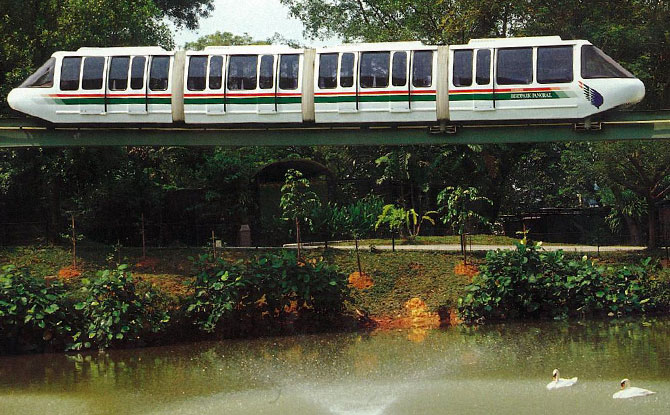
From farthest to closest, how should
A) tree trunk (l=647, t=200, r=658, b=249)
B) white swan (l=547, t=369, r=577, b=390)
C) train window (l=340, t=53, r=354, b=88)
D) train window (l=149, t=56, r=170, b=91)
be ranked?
tree trunk (l=647, t=200, r=658, b=249) < train window (l=149, t=56, r=170, b=91) < train window (l=340, t=53, r=354, b=88) < white swan (l=547, t=369, r=577, b=390)

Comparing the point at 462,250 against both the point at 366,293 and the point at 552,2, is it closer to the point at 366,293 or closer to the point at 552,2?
the point at 366,293

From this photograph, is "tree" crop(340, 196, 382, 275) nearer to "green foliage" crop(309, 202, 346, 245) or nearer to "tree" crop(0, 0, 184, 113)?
"green foliage" crop(309, 202, 346, 245)

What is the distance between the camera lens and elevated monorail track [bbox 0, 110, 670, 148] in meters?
24.6

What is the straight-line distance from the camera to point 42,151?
3005cm

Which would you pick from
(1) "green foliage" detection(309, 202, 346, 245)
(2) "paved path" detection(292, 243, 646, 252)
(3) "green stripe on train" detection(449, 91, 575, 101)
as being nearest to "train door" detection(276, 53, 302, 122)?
(3) "green stripe on train" detection(449, 91, 575, 101)

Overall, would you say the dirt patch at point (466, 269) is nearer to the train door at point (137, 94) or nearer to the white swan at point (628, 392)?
the train door at point (137, 94)

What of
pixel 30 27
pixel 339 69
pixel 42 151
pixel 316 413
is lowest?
pixel 316 413

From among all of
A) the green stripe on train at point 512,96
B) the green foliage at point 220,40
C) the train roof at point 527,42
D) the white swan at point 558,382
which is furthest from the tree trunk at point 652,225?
the green foliage at point 220,40

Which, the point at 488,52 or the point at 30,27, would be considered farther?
the point at 30,27

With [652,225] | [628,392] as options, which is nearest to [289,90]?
[628,392]

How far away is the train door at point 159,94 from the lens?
84.1ft

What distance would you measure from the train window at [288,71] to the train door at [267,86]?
0.64ft

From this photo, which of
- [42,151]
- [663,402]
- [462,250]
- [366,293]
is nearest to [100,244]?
[42,151]

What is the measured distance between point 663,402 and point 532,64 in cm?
1136
